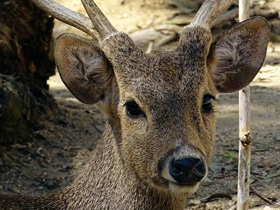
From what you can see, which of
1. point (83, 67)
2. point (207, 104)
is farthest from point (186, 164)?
point (83, 67)

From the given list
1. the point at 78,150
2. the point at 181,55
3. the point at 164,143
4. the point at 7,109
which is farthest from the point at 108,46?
the point at 78,150

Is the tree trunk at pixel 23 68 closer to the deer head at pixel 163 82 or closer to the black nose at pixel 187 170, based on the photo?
the deer head at pixel 163 82

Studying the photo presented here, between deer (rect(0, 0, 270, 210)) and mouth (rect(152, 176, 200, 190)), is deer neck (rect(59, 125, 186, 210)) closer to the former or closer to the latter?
deer (rect(0, 0, 270, 210))

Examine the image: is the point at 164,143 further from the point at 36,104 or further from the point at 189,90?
the point at 36,104

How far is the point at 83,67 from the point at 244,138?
1.54 m

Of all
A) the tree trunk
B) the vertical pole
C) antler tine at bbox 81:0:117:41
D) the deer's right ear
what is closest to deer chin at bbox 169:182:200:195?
the deer's right ear

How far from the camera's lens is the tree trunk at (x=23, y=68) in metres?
7.68

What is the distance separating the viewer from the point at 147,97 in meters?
5.05

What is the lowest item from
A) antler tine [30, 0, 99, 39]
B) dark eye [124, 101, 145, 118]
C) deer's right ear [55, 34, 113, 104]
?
dark eye [124, 101, 145, 118]

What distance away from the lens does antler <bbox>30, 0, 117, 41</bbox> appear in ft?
17.6

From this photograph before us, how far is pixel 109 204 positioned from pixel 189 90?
0.99m

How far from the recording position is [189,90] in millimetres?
5109

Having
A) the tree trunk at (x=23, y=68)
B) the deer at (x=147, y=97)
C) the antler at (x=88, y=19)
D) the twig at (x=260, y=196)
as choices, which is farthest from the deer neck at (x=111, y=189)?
the tree trunk at (x=23, y=68)

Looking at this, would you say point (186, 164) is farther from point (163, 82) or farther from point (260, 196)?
point (260, 196)
